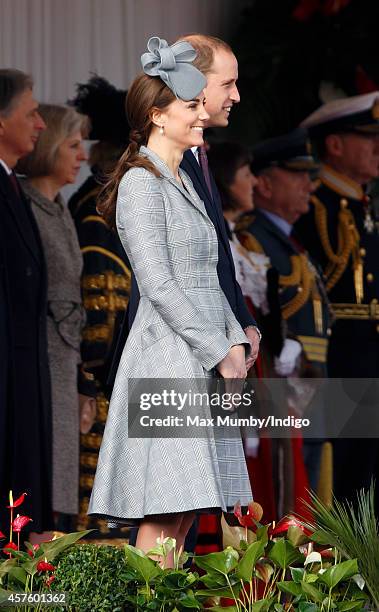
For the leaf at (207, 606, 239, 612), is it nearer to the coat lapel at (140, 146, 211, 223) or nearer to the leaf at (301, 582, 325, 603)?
the leaf at (301, 582, 325, 603)

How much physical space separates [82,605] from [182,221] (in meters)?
0.89

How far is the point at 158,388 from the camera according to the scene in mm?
3365

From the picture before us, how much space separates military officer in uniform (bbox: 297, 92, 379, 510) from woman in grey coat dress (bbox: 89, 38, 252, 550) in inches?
115

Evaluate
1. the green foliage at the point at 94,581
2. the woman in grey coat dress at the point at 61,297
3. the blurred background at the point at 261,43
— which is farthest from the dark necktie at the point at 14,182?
the green foliage at the point at 94,581

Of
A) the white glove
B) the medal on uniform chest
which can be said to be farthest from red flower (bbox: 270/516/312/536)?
the medal on uniform chest

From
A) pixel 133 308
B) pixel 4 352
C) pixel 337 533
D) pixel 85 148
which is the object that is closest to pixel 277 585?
pixel 337 533

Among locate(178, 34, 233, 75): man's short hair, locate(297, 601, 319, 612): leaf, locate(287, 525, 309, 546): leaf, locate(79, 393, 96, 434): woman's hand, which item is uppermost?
locate(178, 34, 233, 75): man's short hair

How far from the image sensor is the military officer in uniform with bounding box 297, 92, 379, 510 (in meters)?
6.38

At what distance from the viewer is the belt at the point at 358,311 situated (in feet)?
20.9

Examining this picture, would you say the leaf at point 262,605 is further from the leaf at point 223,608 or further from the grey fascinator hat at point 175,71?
the grey fascinator hat at point 175,71

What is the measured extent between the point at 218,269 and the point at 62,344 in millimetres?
1641

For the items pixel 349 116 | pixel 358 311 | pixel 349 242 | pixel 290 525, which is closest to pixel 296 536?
pixel 290 525

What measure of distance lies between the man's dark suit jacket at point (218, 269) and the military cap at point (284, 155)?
2.69 m

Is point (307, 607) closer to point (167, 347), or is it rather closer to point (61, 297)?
point (167, 347)
